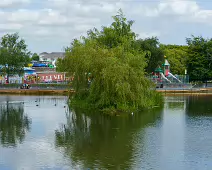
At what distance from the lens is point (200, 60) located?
70.3 metres

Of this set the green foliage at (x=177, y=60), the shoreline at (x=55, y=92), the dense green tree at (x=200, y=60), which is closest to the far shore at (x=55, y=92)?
the shoreline at (x=55, y=92)

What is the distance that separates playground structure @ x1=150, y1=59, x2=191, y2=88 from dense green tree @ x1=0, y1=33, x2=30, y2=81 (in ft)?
70.0

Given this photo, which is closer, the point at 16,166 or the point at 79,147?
the point at 16,166

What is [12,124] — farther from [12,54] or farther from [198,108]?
[12,54]

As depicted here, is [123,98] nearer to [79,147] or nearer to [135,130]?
[135,130]

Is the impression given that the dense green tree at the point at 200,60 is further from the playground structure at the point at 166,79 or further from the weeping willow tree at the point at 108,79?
the weeping willow tree at the point at 108,79

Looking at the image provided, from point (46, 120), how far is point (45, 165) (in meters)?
13.4

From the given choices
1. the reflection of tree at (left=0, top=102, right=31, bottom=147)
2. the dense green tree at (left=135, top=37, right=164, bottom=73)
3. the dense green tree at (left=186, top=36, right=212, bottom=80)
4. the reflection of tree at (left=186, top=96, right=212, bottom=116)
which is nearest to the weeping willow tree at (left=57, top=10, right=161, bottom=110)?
the reflection of tree at (left=186, top=96, right=212, bottom=116)

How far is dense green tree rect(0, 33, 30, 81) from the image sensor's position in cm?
6366

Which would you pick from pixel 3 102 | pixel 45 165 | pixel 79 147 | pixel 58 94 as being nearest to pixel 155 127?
pixel 79 147

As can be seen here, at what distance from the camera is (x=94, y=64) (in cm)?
3631

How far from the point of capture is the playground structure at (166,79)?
2454 inches

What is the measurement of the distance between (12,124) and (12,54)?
114 feet

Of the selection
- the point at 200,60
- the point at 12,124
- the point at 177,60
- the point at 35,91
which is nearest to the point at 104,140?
the point at 12,124
